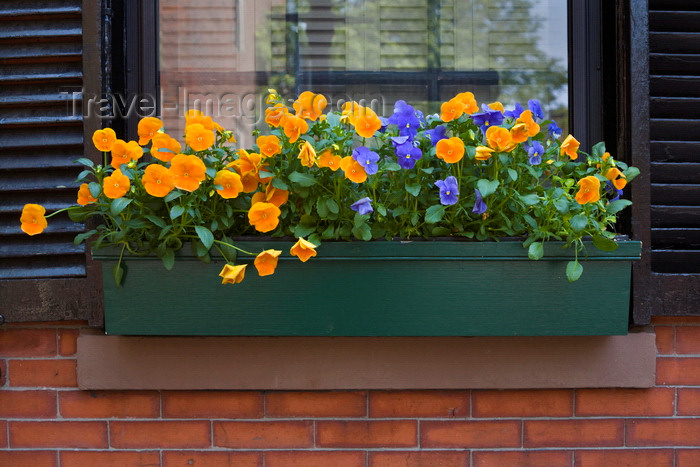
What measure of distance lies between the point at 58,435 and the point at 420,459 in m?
0.93

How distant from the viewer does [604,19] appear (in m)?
1.64

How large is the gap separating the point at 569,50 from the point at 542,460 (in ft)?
3.75

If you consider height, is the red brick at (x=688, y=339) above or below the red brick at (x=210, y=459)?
above

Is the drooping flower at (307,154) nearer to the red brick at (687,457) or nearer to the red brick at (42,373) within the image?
the red brick at (42,373)

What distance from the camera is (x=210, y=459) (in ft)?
4.99

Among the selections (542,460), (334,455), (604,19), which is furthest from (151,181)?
(604,19)

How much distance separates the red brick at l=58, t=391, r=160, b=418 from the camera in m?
1.51

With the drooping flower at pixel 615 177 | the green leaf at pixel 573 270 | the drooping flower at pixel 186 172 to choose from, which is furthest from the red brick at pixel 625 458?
the drooping flower at pixel 186 172

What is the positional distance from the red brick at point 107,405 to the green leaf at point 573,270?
1045mm

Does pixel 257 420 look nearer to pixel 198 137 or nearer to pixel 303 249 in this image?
pixel 303 249

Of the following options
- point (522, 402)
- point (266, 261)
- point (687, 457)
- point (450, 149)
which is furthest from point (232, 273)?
point (687, 457)

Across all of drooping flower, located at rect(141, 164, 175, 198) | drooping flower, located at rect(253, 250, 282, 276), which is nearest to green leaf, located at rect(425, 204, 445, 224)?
drooping flower, located at rect(253, 250, 282, 276)

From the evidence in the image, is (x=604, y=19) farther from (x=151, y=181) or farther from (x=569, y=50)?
(x=151, y=181)

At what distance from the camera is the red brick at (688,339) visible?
1533 millimetres
